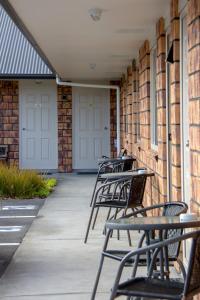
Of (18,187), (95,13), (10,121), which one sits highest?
(95,13)

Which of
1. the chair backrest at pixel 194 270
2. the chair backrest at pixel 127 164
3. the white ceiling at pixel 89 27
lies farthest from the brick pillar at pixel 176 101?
the chair backrest at pixel 127 164

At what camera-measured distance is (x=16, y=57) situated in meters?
15.3

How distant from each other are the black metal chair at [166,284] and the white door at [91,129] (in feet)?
39.8

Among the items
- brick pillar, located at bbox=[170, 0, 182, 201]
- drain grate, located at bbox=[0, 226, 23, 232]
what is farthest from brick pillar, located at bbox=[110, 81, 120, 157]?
brick pillar, located at bbox=[170, 0, 182, 201]

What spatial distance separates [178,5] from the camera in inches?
209

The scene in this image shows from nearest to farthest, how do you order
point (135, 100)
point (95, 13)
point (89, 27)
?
point (95, 13), point (89, 27), point (135, 100)

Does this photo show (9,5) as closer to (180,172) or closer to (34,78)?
(180,172)

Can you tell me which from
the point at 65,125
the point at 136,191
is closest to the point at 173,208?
the point at 136,191

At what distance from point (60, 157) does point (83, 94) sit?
1.67 m

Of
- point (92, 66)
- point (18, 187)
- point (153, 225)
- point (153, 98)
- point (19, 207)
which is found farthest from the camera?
point (92, 66)

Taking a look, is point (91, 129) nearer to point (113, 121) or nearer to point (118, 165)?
point (113, 121)

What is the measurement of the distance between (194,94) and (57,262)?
7.30 ft

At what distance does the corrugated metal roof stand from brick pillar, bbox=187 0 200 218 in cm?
952

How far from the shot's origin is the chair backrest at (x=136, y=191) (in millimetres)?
6162
